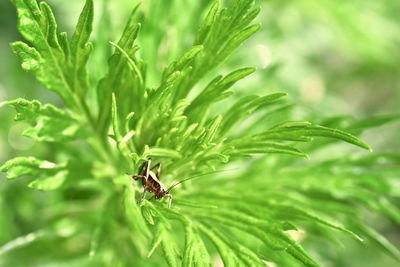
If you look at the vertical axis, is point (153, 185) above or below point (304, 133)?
below

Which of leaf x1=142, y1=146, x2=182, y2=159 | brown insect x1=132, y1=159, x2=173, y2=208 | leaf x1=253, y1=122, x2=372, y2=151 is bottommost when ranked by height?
brown insect x1=132, y1=159, x2=173, y2=208

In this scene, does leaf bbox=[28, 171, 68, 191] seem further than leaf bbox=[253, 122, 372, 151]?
Yes

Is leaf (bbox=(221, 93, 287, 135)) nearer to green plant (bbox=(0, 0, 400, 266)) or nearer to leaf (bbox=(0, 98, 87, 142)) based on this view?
green plant (bbox=(0, 0, 400, 266))

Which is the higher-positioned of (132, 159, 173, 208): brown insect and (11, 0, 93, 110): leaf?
(11, 0, 93, 110): leaf

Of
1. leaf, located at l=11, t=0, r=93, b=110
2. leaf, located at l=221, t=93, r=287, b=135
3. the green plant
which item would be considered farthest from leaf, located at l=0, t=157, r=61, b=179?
leaf, located at l=221, t=93, r=287, b=135

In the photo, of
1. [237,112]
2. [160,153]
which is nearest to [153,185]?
[160,153]

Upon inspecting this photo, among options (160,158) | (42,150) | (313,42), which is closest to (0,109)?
(42,150)

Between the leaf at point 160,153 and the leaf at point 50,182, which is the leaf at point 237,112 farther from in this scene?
the leaf at point 50,182

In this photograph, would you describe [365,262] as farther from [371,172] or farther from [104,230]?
[104,230]

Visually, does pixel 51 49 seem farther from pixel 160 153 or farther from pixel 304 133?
pixel 304 133
